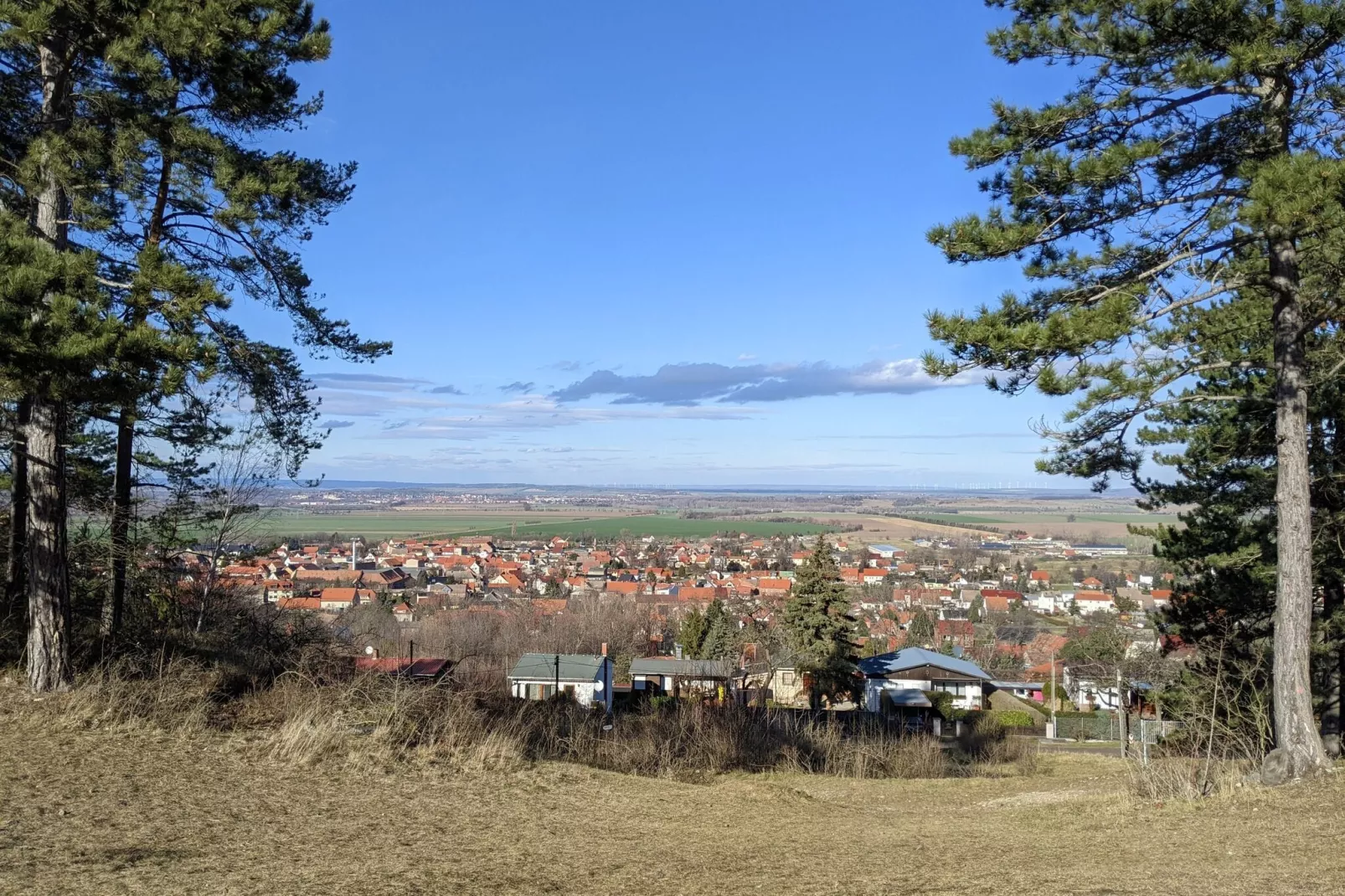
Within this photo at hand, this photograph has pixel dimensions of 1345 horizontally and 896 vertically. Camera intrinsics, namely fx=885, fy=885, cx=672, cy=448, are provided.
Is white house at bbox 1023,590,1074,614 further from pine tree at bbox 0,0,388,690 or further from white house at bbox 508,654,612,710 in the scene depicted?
pine tree at bbox 0,0,388,690

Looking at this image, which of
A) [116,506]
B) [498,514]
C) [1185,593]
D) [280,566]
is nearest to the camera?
[116,506]

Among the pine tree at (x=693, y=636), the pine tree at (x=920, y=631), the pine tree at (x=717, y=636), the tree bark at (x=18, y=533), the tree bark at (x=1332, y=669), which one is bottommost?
the pine tree at (x=920, y=631)

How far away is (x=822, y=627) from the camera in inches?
1168

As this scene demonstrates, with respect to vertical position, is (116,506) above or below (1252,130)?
below

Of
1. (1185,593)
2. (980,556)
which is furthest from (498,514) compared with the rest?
(1185,593)

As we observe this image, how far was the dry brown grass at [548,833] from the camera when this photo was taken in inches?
186

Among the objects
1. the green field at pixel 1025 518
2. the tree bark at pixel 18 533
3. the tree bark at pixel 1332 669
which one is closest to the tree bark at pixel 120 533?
the tree bark at pixel 18 533

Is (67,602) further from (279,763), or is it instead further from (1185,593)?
(1185,593)

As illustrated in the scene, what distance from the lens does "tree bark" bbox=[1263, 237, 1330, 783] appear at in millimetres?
7344

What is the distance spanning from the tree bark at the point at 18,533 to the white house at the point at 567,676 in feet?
42.9

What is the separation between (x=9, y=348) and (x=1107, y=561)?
4038 inches

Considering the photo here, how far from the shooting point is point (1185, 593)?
15336mm

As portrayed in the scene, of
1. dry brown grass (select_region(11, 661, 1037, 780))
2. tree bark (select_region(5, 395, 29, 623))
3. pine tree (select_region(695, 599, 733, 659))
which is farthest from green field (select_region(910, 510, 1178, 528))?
tree bark (select_region(5, 395, 29, 623))

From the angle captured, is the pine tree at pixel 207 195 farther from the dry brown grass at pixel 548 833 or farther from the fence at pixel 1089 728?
the fence at pixel 1089 728
